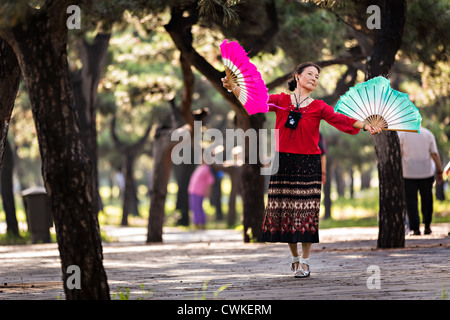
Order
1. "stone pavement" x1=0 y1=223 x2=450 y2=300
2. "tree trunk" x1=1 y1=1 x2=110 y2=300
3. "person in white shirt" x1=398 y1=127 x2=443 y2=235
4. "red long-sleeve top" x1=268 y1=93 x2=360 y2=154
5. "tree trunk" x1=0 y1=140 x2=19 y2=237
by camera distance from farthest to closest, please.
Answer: "tree trunk" x1=0 y1=140 x2=19 y2=237 < "person in white shirt" x1=398 y1=127 x2=443 y2=235 < "red long-sleeve top" x1=268 y1=93 x2=360 y2=154 < "stone pavement" x1=0 y1=223 x2=450 y2=300 < "tree trunk" x1=1 y1=1 x2=110 y2=300

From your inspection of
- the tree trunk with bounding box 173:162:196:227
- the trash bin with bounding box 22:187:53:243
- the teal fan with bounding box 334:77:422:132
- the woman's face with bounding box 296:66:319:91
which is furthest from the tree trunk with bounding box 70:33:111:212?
the teal fan with bounding box 334:77:422:132

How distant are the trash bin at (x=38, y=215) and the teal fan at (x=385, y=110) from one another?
11.6 metres

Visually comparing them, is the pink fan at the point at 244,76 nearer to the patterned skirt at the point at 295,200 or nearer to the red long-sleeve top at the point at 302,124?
the red long-sleeve top at the point at 302,124

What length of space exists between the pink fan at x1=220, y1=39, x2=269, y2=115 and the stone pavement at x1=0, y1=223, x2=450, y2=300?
5.98ft

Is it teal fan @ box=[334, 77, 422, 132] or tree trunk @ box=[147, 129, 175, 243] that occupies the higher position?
teal fan @ box=[334, 77, 422, 132]

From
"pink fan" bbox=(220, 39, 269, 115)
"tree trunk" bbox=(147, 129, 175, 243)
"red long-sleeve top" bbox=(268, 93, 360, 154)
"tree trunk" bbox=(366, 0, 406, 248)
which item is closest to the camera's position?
"pink fan" bbox=(220, 39, 269, 115)

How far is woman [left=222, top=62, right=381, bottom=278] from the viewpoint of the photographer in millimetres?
7836

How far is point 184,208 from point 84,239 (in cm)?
2600

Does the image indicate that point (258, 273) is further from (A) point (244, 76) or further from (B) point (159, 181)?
(B) point (159, 181)

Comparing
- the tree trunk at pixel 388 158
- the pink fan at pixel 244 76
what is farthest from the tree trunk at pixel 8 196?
the pink fan at pixel 244 76

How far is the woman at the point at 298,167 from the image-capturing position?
7.84 metres

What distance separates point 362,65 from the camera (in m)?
17.0

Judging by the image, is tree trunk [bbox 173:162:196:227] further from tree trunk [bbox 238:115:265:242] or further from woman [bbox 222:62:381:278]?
woman [bbox 222:62:381:278]
